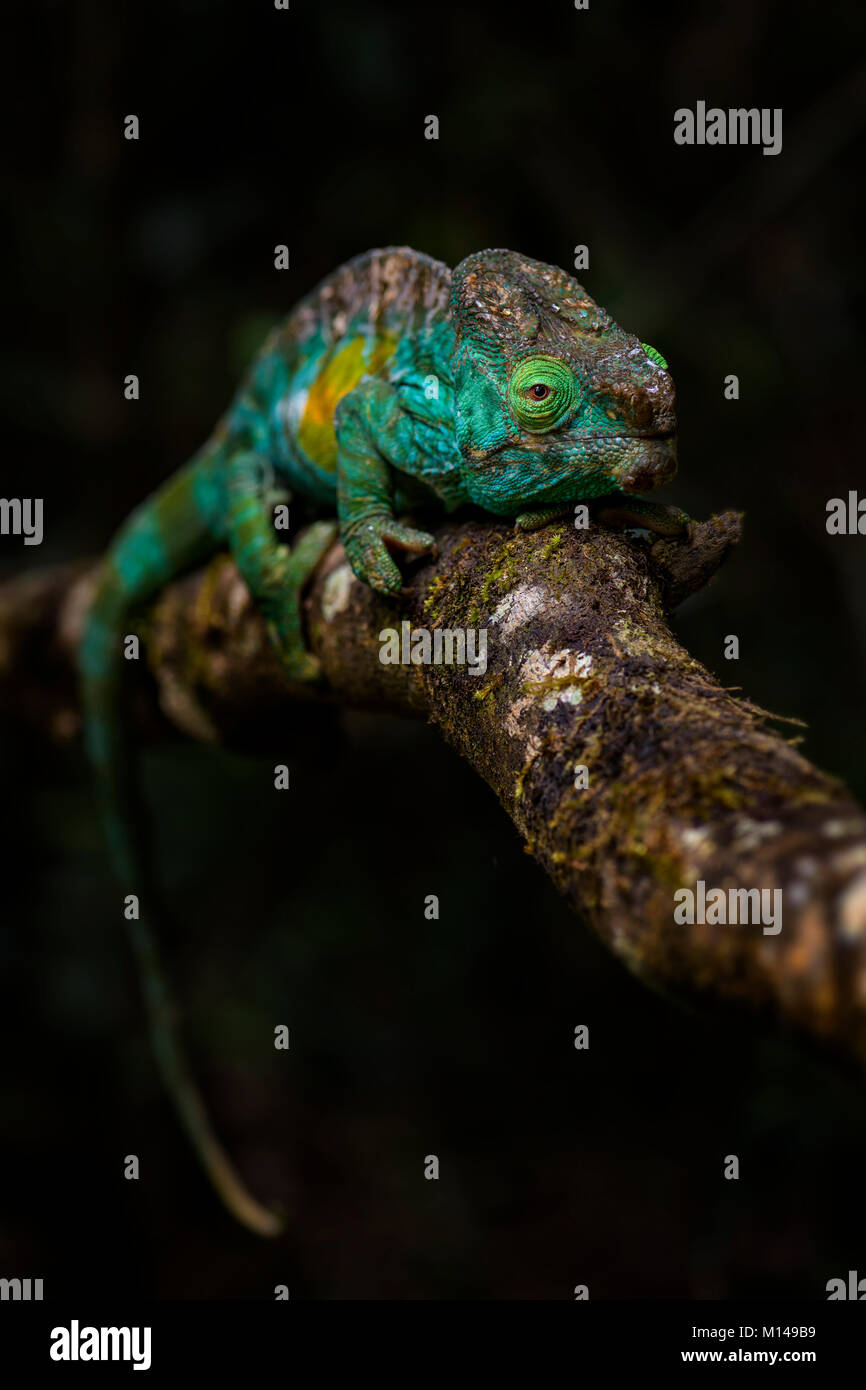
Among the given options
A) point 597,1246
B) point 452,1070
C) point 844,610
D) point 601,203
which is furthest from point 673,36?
point 597,1246

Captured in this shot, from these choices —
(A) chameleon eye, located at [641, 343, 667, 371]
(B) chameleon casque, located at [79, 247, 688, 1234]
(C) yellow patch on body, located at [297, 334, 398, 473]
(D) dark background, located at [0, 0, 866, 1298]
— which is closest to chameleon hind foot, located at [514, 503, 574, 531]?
(B) chameleon casque, located at [79, 247, 688, 1234]

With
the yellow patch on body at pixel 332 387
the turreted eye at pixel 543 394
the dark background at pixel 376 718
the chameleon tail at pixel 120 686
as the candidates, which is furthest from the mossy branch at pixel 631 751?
the dark background at pixel 376 718

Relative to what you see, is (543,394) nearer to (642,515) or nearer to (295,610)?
(642,515)

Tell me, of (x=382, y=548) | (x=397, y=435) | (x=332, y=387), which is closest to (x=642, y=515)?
(x=382, y=548)

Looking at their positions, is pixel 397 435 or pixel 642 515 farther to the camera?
pixel 397 435

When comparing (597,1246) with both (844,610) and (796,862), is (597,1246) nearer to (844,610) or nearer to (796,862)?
(844,610)

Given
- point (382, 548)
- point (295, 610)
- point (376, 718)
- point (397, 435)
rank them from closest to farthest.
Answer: point (382, 548) < point (397, 435) < point (295, 610) < point (376, 718)
